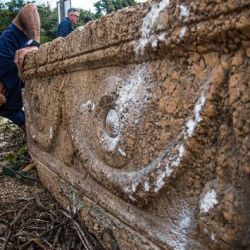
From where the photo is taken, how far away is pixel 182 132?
1004 millimetres

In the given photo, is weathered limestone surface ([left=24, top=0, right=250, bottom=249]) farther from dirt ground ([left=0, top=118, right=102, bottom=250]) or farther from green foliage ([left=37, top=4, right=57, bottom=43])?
green foliage ([left=37, top=4, right=57, bottom=43])

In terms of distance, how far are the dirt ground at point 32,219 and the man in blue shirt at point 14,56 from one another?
0.49 meters

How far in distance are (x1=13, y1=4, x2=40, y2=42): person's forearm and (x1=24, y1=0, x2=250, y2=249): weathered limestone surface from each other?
1.23m

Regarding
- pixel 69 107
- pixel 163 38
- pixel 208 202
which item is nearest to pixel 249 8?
pixel 163 38

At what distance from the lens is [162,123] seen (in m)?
1.09

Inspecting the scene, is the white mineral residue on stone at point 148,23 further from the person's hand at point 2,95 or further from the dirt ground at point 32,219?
the person's hand at point 2,95

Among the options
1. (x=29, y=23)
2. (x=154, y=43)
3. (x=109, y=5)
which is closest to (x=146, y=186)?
(x=154, y=43)

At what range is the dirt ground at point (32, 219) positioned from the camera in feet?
5.05

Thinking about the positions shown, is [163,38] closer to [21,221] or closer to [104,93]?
[104,93]

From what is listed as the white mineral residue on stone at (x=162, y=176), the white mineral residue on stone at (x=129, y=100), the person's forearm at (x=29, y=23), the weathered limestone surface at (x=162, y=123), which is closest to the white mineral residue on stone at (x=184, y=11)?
the weathered limestone surface at (x=162, y=123)

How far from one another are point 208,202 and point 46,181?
55.3 inches

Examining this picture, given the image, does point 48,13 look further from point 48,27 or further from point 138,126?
point 138,126

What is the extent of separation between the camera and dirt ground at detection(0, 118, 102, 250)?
5.05ft

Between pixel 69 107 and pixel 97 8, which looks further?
pixel 97 8
